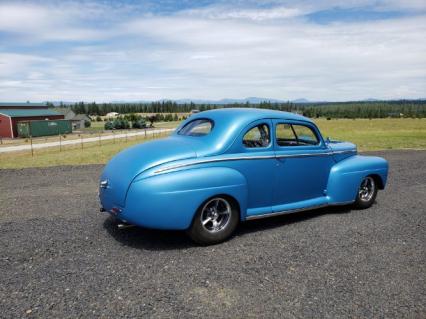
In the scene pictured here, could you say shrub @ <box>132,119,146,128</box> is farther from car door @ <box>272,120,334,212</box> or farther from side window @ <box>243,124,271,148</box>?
side window @ <box>243,124,271,148</box>

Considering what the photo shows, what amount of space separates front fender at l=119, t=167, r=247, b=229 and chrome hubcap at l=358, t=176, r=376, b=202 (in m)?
3.72

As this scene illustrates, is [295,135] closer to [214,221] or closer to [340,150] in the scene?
[340,150]

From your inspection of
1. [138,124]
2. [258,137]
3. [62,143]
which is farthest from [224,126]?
[138,124]

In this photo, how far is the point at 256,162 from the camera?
5.64 m

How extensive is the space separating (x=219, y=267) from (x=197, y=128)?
244 centimetres

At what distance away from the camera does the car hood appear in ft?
16.4

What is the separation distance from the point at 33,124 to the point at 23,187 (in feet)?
208

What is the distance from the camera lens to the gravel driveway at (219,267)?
3.70 meters

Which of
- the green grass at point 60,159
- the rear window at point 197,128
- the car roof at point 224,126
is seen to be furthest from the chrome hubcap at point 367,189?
the green grass at point 60,159

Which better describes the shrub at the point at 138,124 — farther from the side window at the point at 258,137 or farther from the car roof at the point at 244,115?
the side window at the point at 258,137

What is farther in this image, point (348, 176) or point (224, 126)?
point (348, 176)

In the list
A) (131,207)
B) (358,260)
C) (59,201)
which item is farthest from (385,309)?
(59,201)

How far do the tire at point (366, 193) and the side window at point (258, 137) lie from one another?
2.51 meters

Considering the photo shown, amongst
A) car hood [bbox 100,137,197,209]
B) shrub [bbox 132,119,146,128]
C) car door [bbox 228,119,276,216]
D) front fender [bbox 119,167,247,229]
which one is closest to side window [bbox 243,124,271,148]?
car door [bbox 228,119,276,216]
